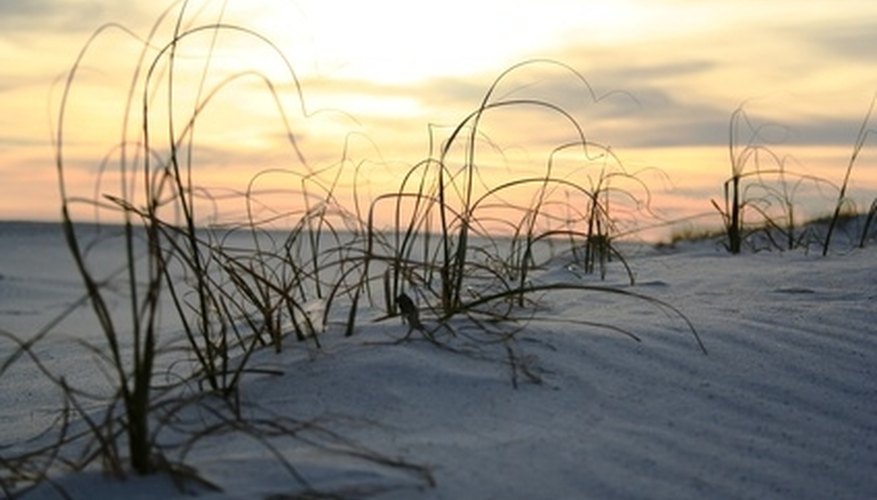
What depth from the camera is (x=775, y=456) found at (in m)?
1.93

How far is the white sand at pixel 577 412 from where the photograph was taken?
1615mm

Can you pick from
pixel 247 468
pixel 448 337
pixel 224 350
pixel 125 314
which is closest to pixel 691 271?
pixel 448 337

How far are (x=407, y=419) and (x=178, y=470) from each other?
1.30 ft

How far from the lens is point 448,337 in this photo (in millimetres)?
2250

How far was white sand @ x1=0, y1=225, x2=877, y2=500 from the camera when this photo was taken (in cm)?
162

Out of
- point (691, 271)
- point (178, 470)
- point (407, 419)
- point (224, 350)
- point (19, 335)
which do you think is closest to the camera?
point (178, 470)

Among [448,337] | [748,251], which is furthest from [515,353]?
[748,251]

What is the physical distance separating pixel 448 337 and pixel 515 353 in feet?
0.49

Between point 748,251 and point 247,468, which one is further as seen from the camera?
point 748,251

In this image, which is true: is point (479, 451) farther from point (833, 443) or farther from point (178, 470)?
point (833, 443)

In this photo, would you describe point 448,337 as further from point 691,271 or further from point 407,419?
point 691,271

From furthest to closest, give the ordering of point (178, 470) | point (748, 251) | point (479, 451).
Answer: point (748, 251)
point (479, 451)
point (178, 470)

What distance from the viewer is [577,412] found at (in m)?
1.92

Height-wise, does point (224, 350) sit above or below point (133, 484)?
above
